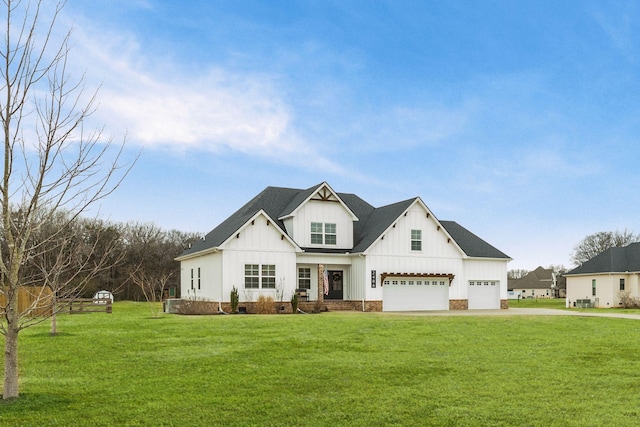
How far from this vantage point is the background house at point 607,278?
49.1 metres

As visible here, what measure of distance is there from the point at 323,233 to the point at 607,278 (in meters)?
26.4

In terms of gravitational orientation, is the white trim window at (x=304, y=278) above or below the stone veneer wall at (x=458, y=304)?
above

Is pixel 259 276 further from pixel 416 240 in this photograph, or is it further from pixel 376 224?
pixel 416 240

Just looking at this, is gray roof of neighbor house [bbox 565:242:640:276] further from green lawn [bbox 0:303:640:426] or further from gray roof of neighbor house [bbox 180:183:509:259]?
green lawn [bbox 0:303:640:426]

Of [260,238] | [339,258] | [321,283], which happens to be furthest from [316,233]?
[260,238]

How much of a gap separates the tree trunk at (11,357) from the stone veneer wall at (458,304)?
3225 centimetres

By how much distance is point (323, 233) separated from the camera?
38188 millimetres

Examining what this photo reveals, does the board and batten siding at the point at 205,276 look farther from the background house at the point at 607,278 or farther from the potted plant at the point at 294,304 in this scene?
the background house at the point at 607,278

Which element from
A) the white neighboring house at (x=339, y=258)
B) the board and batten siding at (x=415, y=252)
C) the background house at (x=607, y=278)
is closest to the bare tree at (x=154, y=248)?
the white neighboring house at (x=339, y=258)

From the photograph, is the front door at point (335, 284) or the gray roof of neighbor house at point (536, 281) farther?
the gray roof of neighbor house at point (536, 281)

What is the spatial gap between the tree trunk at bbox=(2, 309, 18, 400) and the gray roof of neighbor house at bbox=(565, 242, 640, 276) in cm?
4854

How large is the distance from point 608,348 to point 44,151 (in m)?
15.8

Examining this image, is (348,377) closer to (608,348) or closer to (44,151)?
(44,151)

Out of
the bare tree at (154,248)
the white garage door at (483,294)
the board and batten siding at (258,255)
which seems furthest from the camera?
the bare tree at (154,248)
